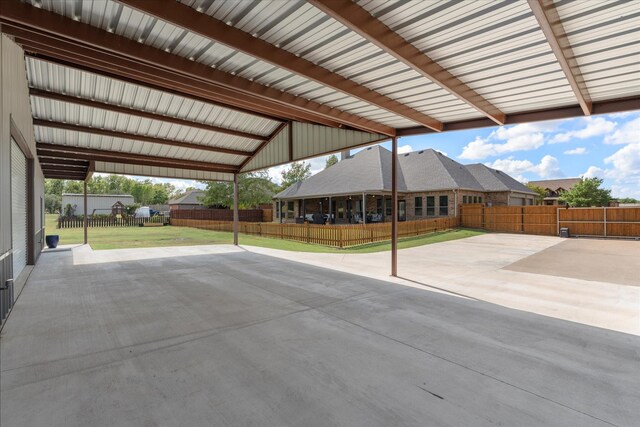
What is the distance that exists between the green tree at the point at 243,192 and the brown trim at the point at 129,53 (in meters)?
30.1

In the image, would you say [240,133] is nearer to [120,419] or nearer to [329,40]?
[329,40]

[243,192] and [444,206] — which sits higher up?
[243,192]

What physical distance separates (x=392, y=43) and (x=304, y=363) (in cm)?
405

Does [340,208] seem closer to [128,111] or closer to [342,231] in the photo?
[342,231]

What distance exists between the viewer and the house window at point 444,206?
76.7ft

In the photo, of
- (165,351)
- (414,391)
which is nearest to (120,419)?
(165,351)

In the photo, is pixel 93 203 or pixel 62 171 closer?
pixel 62 171

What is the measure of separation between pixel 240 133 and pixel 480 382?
10409 millimetres

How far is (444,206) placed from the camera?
Result: 23.5m

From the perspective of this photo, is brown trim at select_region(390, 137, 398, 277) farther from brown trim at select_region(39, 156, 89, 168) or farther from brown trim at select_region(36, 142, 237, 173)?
brown trim at select_region(39, 156, 89, 168)

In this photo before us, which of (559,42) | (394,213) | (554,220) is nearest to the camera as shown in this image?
(559,42)

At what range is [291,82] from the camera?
6.17 metres

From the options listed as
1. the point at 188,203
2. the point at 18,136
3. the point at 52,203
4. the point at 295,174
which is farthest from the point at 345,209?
the point at 52,203

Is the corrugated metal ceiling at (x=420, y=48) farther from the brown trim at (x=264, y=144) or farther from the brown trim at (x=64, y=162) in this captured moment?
the brown trim at (x=64, y=162)
